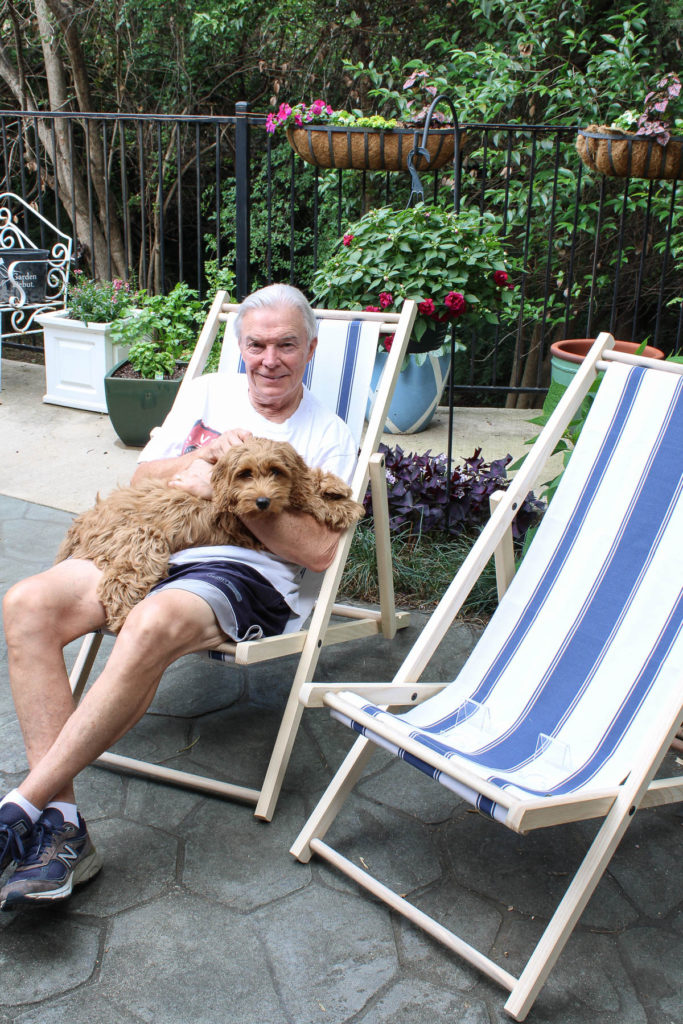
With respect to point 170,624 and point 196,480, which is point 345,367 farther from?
point 170,624

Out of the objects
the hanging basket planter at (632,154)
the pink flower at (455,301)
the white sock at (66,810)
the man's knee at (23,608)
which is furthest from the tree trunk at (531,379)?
the white sock at (66,810)

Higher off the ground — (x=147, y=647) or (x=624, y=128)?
(x=624, y=128)

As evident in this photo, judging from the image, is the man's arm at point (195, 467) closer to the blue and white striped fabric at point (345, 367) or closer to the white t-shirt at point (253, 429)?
the white t-shirt at point (253, 429)

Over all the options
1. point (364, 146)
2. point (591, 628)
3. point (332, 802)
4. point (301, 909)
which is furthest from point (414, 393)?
point (301, 909)

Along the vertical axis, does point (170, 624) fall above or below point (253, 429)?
below

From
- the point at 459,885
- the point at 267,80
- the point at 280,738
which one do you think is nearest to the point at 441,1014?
the point at 459,885

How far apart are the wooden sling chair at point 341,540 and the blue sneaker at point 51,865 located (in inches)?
14.3

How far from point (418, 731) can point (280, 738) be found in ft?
1.74

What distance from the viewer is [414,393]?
4906 mm

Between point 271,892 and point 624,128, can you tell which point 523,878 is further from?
point 624,128

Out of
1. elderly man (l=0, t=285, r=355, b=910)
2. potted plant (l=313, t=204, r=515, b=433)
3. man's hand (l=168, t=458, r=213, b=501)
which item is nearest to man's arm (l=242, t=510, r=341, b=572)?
elderly man (l=0, t=285, r=355, b=910)

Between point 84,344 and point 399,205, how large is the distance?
2.78 metres

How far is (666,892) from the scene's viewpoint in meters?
2.05

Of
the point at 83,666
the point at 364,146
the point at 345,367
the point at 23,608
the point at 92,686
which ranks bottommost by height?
the point at 83,666
